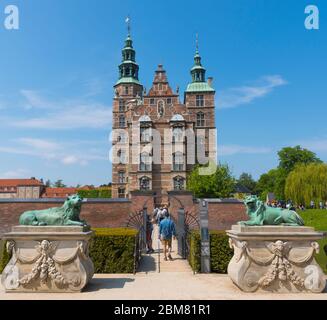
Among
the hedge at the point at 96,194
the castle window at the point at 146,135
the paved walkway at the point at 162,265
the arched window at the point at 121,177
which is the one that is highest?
the castle window at the point at 146,135

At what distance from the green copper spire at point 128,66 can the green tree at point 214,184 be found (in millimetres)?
21825

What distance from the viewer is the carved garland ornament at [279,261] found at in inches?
258

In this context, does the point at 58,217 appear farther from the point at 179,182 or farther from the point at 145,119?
the point at 145,119

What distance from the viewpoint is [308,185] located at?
37.2m

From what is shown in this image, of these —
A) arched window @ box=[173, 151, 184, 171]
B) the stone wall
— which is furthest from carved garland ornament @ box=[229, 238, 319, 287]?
arched window @ box=[173, 151, 184, 171]

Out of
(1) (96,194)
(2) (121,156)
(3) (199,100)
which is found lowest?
(1) (96,194)

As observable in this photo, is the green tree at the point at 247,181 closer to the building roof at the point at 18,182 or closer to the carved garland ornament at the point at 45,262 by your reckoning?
the building roof at the point at 18,182

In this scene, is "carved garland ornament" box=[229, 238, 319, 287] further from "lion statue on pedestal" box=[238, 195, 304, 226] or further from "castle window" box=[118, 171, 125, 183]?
"castle window" box=[118, 171, 125, 183]

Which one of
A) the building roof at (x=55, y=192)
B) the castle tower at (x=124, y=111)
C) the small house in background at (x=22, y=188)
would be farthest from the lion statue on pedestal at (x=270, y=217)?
the building roof at (x=55, y=192)

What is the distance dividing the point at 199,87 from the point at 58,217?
4493 centimetres

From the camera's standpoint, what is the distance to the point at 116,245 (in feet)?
30.1

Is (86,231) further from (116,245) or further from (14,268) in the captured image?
(116,245)

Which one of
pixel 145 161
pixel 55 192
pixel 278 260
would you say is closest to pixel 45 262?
pixel 278 260

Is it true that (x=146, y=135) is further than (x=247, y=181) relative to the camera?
No
